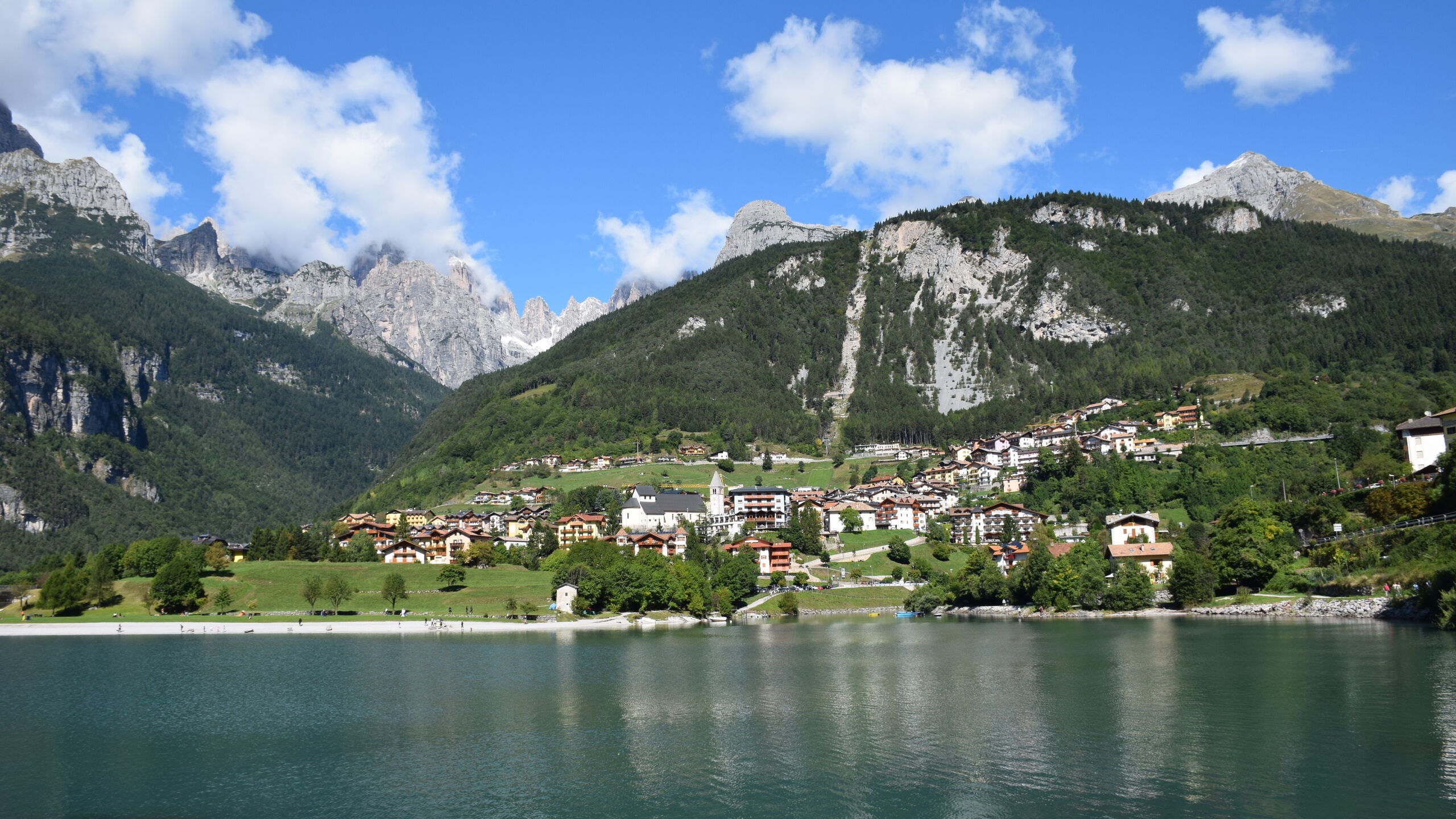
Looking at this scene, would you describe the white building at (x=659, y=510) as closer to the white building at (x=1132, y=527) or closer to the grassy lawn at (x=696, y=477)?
the grassy lawn at (x=696, y=477)

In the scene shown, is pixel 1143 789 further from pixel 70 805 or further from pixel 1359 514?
pixel 1359 514

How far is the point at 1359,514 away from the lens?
82938 millimetres

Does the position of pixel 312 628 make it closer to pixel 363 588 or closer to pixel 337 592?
pixel 337 592

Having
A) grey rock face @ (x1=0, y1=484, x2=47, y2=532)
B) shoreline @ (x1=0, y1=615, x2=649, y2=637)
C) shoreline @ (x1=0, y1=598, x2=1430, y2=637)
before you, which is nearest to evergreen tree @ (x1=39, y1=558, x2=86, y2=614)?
shoreline @ (x1=0, y1=598, x2=1430, y2=637)

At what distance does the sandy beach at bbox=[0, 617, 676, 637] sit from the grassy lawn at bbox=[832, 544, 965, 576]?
3162 cm

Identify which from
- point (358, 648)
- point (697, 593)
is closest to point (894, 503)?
point (697, 593)

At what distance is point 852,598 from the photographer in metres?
103

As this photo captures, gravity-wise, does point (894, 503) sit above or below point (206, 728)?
above

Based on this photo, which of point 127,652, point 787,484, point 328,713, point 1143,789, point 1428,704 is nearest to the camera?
point 1143,789

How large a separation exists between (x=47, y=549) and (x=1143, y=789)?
217804 mm

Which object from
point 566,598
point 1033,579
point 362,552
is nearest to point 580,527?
point 362,552

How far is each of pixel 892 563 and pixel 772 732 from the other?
78.5 m

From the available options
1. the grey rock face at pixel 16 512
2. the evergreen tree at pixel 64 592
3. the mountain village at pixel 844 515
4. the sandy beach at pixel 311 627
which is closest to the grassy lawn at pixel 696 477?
the mountain village at pixel 844 515

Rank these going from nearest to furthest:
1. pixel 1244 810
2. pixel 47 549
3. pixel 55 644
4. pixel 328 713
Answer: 1. pixel 1244 810
2. pixel 328 713
3. pixel 55 644
4. pixel 47 549
